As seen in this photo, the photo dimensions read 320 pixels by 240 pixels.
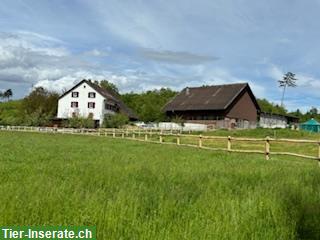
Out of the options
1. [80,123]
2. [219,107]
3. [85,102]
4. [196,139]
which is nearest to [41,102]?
[85,102]

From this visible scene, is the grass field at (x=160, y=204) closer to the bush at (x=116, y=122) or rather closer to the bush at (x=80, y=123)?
the bush at (x=116, y=122)

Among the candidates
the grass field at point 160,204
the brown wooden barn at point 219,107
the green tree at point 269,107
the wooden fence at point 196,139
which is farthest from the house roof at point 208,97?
the grass field at point 160,204

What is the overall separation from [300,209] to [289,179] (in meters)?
3.71

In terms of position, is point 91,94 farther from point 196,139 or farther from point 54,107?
point 196,139

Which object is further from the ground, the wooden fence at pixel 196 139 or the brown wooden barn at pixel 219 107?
the brown wooden barn at pixel 219 107

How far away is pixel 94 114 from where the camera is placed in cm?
8738

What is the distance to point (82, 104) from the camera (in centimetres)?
8812

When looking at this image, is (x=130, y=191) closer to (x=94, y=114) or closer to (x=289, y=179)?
(x=289, y=179)

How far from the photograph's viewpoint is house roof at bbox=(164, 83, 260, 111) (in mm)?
74312

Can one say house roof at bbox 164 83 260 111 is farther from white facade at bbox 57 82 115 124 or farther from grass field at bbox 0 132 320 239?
grass field at bbox 0 132 320 239

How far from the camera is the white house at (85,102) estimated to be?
8719 cm

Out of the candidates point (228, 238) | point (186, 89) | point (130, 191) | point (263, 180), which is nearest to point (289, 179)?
point (263, 180)

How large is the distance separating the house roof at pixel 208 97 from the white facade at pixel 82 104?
1341 cm

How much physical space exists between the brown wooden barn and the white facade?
13.4 meters
